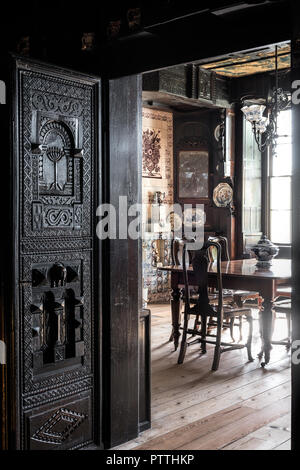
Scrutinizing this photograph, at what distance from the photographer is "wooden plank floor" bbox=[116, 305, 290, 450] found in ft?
10.9

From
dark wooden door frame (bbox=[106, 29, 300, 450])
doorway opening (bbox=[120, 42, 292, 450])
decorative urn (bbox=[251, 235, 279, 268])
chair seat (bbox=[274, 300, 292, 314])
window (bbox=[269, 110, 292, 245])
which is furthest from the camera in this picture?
window (bbox=[269, 110, 292, 245])

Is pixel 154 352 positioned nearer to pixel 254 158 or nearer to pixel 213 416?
pixel 213 416

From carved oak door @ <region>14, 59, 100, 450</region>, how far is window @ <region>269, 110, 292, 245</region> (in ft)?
19.5

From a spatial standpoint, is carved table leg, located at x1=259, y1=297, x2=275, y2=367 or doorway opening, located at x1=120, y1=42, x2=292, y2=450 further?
doorway opening, located at x1=120, y1=42, x2=292, y2=450

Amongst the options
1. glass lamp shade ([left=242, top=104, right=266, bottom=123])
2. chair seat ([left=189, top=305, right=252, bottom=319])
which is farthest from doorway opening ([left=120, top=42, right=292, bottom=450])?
glass lamp shade ([left=242, top=104, right=266, bottom=123])

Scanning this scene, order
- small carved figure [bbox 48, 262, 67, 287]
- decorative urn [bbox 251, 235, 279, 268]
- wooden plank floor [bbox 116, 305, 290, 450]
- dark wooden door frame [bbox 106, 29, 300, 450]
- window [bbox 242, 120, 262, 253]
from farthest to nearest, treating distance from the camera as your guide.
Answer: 1. window [bbox 242, 120, 262, 253]
2. decorative urn [bbox 251, 235, 279, 268]
3. wooden plank floor [bbox 116, 305, 290, 450]
4. small carved figure [bbox 48, 262, 67, 287]
5. dark wooden door frame [bbox 106, 29, 300, 450]

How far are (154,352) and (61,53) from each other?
3278mm

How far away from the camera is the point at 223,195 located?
8609 millimetres

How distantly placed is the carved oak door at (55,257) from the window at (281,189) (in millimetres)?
5945

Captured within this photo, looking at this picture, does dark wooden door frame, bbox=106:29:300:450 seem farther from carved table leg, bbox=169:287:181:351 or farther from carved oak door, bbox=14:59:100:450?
carved table leg, bbox=169:287:181:351

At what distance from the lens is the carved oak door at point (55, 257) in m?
2.72

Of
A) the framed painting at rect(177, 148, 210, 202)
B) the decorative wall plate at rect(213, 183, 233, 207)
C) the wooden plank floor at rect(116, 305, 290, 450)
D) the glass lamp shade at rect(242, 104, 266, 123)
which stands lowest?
the wooden plank floor at rect(116, 305, 290, 450)

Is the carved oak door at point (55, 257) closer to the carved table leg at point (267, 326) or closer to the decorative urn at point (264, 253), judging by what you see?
the carved table leg at point (267, 326)

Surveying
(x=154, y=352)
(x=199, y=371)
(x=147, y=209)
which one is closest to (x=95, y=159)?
(x=199, y=371)
